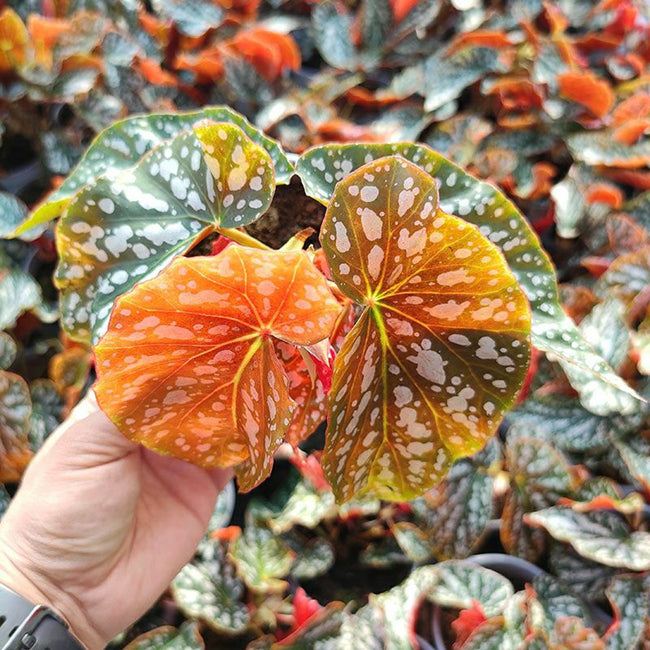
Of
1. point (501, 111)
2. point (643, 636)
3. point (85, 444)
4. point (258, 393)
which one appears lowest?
point (643, 636)

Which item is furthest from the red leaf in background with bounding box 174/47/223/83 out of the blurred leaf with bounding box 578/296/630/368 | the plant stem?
the plant stem

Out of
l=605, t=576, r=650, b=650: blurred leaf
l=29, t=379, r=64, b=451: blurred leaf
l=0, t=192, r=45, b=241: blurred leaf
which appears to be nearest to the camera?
Answer: l=605, t=576, r=650, b=650: blurred leaf

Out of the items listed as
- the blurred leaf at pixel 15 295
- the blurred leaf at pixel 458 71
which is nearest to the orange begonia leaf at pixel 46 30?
the blurred leaf at pixel 15 295

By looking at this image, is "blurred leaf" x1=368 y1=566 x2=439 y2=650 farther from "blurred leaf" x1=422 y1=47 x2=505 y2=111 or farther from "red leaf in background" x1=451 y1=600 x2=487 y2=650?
"blurred leaf" x1=422 y1=47 x2=505 y2=111

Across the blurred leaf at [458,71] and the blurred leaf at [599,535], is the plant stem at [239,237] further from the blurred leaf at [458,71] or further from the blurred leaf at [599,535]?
the blurred leaf at [458,71]

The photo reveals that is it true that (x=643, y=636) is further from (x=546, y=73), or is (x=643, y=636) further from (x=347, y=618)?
(x=546, y=73)

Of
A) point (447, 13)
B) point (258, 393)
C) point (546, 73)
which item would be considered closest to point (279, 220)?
point (258, 393)
